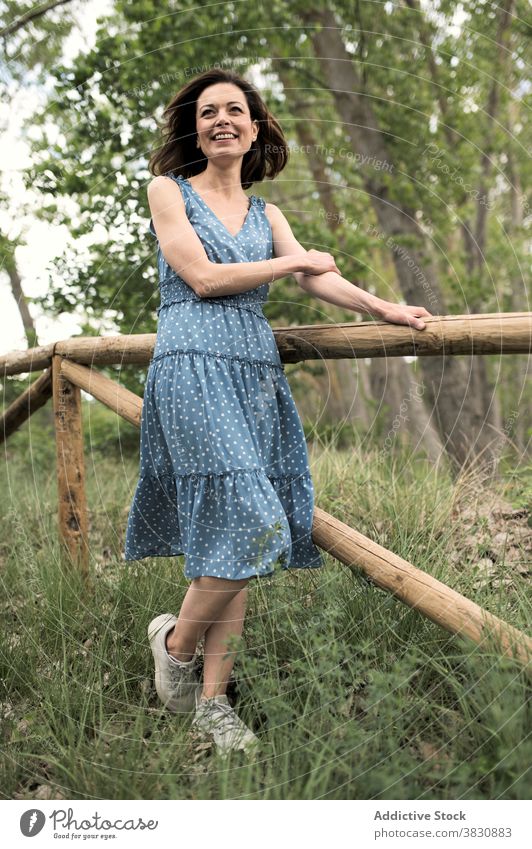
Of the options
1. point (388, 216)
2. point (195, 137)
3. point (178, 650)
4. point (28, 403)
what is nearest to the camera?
point (178, 650)

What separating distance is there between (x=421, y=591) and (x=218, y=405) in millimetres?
814

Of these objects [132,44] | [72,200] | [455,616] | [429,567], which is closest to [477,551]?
[429,567]

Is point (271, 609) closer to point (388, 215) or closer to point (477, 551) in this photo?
point (477, 551)

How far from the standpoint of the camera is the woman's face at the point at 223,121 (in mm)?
2557

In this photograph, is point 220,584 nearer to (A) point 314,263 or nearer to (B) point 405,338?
(B) point 405,338

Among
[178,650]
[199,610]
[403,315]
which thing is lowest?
[178,650]

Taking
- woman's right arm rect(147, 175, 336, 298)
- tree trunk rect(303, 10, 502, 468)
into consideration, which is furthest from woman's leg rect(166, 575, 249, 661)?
tree trunk rect(303, 10, 502, 468)

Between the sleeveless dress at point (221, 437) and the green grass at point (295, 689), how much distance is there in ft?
0.96

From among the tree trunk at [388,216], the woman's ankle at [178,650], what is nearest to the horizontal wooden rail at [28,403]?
the woman's ankle at [178,650]

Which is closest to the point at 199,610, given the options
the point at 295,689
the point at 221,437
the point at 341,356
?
the point at 295,689

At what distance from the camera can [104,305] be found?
5152 mm

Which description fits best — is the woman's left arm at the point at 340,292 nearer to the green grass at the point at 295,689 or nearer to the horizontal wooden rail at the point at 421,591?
the horizontal wooden rail at the point at 421,591

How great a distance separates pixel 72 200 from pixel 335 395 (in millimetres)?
6259

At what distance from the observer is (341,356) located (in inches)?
99.3
